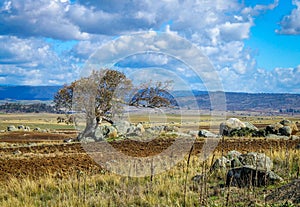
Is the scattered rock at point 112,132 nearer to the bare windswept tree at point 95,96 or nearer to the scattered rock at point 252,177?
the bare windswept tree at point 95,96

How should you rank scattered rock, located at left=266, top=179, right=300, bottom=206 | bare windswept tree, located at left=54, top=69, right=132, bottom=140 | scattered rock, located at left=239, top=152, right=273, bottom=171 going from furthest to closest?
bare windswept tree, located at left=54, top=69, right=132, bottom=140
scattered rock, located at left=239, top=152, right=273, bottom=171
scattered rock, located at left=266, top=179, right=300, bottom=206

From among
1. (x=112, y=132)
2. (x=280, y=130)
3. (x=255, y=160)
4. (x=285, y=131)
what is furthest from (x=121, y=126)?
(x=255, y=160)

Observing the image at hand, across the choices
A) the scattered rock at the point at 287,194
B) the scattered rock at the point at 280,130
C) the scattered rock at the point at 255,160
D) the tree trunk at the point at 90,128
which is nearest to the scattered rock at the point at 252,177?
the scattered rock at the point at 255,160

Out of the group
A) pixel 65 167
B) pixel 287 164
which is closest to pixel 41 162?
pixel 65 167

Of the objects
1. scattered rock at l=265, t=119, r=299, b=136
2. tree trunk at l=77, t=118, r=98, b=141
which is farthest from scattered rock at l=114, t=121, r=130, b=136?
scattered rock at l=265, t=119, r=299, b=136

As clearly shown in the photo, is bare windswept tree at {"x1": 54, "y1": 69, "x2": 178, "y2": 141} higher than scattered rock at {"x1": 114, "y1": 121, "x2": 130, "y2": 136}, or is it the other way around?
bare windswept tree at {"x1": 54, "y1": 69, "x2": 178, "y2": 141}

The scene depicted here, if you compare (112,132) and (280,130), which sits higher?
(280,130)

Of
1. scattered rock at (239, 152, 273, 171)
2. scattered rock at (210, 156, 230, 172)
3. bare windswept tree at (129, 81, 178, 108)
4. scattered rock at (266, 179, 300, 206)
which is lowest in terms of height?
scattered rock at (266, 179, 300, 206)

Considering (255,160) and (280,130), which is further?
(280,130)

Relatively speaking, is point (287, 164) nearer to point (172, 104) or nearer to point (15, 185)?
point (15, 185)

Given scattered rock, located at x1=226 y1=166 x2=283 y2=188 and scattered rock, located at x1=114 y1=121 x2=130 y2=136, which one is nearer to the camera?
scattered rock, located at x1=226 y1=166 x2=283 y2=188

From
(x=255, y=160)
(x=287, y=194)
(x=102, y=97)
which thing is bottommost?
(x=287, y=194)

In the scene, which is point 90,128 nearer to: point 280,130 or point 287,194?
point 280,130

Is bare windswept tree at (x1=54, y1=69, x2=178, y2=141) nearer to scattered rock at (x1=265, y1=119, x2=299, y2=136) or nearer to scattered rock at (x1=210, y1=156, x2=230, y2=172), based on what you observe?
scattered rock at (x1=265, y1=119, x2=299, y2=136)
